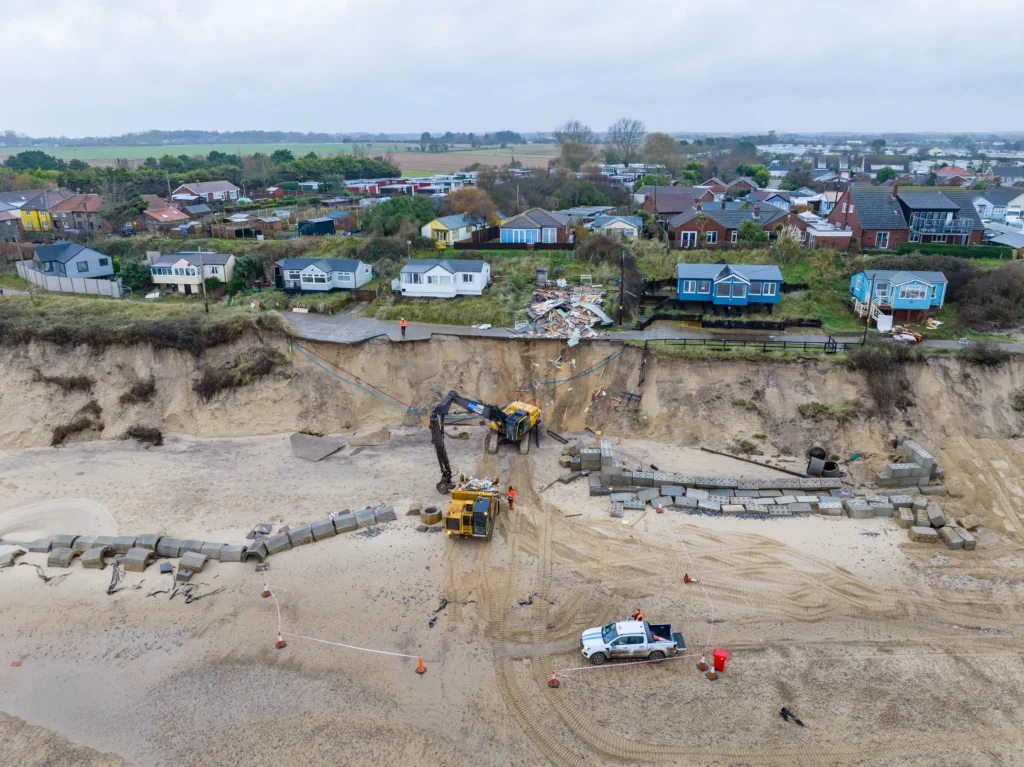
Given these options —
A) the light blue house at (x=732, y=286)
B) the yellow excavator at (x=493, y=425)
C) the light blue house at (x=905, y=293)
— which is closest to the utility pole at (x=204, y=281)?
the yellow excavator at (x=493, y=425)

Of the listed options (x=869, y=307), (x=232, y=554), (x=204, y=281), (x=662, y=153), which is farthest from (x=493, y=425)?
(x=662, y=153)

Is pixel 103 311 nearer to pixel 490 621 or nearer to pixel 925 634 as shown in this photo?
pixel 490 621

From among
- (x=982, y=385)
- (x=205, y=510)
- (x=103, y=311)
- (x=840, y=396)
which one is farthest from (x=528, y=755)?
(x=103, y=311)

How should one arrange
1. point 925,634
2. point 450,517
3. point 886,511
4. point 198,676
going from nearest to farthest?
point 198,676, point 925,634, point 450,517, point 886,511

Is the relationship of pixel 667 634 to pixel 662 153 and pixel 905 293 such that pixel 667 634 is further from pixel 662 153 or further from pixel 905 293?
pixel 662 153

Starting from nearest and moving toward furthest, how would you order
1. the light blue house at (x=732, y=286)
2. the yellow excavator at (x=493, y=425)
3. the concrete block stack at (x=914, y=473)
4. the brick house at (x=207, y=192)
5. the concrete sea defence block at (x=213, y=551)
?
the concrete sea defence block at (x=213, y=551) → the yellow excavator at (x=493, y=425) → the concrete block stack at (x=914, y=473) → the light blue house at (x=732, y=286) → the brick house at (x=207, y=192)

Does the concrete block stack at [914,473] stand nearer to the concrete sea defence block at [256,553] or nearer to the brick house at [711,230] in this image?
the concrete sea defence block at [256,553]
